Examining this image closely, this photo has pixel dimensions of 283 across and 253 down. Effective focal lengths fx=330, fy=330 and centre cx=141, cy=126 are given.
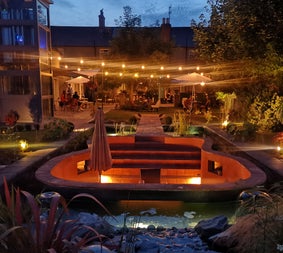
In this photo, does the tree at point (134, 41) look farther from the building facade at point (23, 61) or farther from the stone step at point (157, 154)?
the stone step at point (157, 154)

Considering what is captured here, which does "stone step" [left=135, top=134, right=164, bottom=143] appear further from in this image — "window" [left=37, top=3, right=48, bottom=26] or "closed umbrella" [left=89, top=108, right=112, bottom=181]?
"window" [left=37, top=3, right=48, bottom=26]

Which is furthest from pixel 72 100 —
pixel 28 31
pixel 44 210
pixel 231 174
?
pixel 44 210

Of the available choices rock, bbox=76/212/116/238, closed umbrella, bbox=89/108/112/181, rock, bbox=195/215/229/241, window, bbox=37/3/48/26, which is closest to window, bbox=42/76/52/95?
window, bbox=37/3/48/26

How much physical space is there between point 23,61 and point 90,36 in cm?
1856

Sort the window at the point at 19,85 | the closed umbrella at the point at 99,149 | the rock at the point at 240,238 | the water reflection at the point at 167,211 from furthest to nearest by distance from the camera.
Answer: the window at the point at 19,85 → the closed umbrella at the point at 99,149 → the water reflection at the point at 167,211 → the rock at the point at 240,238

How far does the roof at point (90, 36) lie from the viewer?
30.2 meters

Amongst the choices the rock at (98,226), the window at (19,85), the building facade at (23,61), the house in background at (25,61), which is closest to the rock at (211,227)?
the rock at (98,226)

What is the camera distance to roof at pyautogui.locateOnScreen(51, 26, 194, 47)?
99.2 ft

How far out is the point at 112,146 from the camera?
364 inches

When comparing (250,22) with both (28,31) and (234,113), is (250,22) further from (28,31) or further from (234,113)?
(28,31)

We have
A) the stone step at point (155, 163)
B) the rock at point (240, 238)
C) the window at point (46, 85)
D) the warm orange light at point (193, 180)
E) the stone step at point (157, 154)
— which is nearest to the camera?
the rock at point (240, 238)

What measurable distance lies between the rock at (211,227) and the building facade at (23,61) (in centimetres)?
1108

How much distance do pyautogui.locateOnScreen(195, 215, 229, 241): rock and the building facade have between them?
436 inches

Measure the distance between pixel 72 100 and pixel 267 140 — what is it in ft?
40.8
